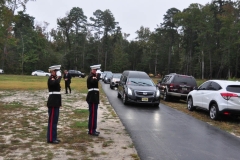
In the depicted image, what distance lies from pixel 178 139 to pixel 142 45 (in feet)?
258

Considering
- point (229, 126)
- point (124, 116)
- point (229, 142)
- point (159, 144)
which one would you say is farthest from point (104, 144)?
point (229, 126)

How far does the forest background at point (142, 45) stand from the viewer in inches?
2158

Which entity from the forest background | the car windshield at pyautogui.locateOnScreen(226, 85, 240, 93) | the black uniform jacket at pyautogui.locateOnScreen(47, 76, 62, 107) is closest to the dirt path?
the black uniform jacket at pyautogui.locateOnScreen(47, 76, 62, 107)

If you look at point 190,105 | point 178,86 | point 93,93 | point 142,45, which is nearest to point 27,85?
point 178,86

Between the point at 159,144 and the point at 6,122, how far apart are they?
197 inches

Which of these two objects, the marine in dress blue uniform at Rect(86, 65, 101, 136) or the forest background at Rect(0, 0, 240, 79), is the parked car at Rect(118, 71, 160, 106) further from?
the forest background at Rect(0, 0, 240, 79)

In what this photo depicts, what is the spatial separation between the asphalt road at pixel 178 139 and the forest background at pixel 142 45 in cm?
3825

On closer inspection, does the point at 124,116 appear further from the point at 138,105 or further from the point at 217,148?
the point at 217,148

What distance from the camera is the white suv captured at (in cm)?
970

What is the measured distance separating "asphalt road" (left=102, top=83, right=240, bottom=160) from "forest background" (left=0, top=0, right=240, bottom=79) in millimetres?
38254

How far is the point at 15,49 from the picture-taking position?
6169cm

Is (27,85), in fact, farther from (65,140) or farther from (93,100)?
(65,140)

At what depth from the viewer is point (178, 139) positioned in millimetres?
7090

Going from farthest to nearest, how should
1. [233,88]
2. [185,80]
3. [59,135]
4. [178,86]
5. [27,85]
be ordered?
[27,85], [185,80], [178,86], [233,88], [59,135]
